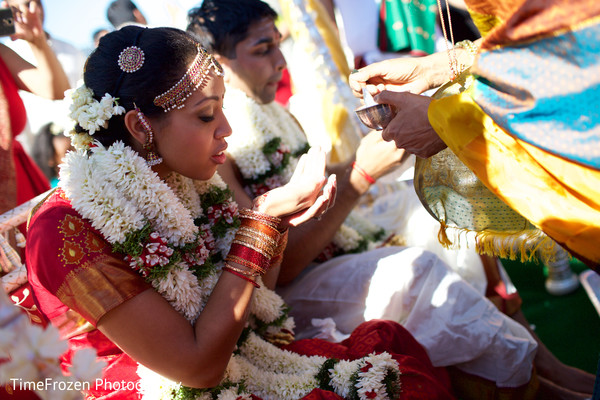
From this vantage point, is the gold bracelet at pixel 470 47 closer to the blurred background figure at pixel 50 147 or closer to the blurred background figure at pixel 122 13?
the blurred background figure at pixel 122 13

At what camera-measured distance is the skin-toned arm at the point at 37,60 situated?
10.3 ft

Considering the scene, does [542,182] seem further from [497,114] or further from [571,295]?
[571,295]

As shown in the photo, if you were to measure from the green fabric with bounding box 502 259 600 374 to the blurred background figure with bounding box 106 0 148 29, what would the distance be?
158 inches

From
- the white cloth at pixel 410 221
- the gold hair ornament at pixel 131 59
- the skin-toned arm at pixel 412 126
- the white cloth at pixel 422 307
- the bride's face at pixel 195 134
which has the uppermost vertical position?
the gold hair ornament at pixel 131 59

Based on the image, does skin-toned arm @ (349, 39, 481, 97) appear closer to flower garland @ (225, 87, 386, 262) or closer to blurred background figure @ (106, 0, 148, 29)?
flower garland @ (225, 87, 386, 262)

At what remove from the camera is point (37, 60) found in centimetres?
324

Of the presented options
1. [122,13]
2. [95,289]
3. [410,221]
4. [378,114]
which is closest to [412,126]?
[378,114]

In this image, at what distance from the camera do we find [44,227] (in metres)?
1.70

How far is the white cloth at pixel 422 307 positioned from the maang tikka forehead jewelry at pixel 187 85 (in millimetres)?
1271

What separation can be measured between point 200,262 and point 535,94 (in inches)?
49.5

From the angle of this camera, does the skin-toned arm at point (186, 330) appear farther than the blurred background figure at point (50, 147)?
No

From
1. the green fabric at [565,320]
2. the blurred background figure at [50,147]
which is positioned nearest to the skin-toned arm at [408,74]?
the green fabric at [565,320]

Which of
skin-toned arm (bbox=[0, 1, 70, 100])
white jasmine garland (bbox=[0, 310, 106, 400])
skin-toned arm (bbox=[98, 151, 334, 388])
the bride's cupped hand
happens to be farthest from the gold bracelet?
skin-toned arm (bbox=[0, 1, 70, 100])

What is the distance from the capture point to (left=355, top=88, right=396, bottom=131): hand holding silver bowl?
1.80 metres
